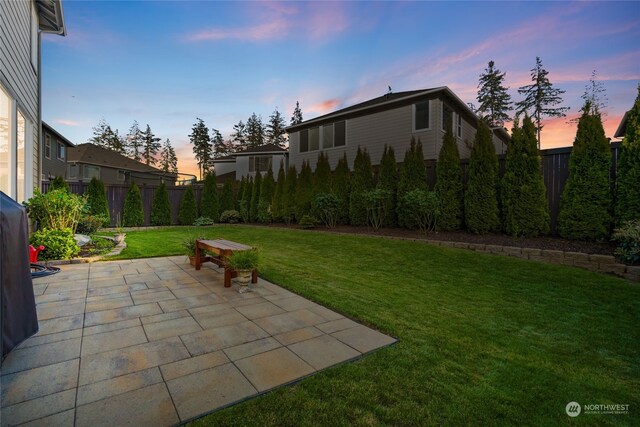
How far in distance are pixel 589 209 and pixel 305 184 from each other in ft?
29.2

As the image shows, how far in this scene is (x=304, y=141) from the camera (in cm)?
1622

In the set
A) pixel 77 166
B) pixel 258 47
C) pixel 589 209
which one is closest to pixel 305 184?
pixel 258 47

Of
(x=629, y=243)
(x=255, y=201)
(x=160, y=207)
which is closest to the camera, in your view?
(x=629, y=243)

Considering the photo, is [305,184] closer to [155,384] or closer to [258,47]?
[258,47]

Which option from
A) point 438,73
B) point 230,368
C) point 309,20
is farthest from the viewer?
point 438,73

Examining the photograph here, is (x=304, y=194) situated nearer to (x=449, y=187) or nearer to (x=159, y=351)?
(x=449, y=187)

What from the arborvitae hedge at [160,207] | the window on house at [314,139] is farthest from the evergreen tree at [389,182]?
the arborvitae hedge at [160,207]

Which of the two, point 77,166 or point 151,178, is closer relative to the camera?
point 77,166

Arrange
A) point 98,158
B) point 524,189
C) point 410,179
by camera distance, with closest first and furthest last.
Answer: point 524,189, point 410,179, point 98,158

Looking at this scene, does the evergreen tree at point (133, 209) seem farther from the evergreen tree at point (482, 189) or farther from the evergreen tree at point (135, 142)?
the evergreen tree at point (135, 142)

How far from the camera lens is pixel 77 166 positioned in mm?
22922

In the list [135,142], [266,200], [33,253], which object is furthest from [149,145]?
[33,253]

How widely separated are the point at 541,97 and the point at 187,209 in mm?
29462

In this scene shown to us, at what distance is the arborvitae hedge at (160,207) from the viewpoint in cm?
1364
